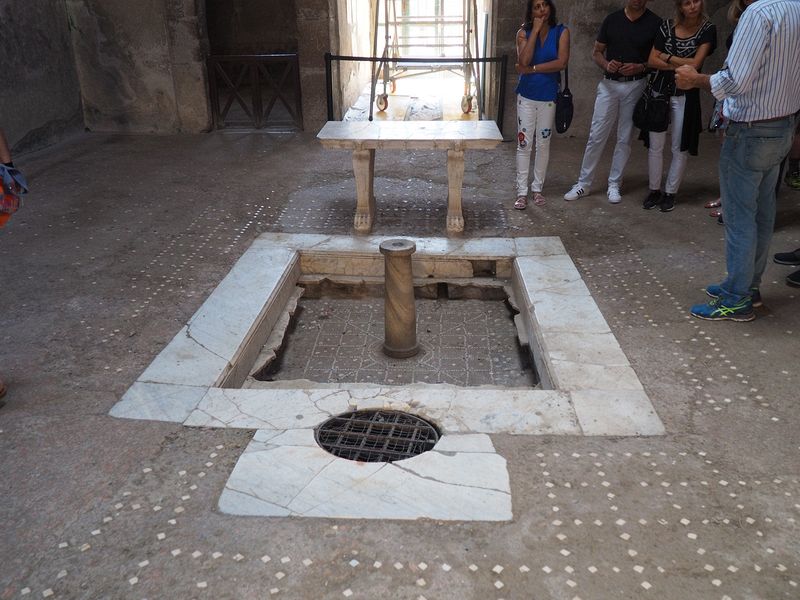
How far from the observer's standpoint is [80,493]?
9.18 ft

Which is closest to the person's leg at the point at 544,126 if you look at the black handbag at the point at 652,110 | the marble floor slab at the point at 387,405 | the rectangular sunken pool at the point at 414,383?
the black handbag at the point at 652,110

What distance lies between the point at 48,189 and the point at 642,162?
246 inches

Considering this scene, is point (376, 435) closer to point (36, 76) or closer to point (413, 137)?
point (413, 137)

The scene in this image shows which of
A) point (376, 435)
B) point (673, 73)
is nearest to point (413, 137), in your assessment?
point (673, 73)

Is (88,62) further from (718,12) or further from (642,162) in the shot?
(718,12)

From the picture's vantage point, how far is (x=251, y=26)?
13047mm

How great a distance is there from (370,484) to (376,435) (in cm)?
48

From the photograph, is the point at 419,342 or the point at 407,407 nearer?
the point at 407,407

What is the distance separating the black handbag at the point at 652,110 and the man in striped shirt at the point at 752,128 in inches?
59.0

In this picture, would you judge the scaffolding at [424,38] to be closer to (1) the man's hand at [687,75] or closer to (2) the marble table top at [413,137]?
(2) the marble table top at [413,137]

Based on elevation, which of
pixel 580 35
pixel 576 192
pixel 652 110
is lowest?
pixel 576 192

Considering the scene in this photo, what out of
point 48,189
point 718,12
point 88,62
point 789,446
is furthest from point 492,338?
point 88,62

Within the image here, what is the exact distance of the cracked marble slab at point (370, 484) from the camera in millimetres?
2662

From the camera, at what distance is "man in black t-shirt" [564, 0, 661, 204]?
561cm
